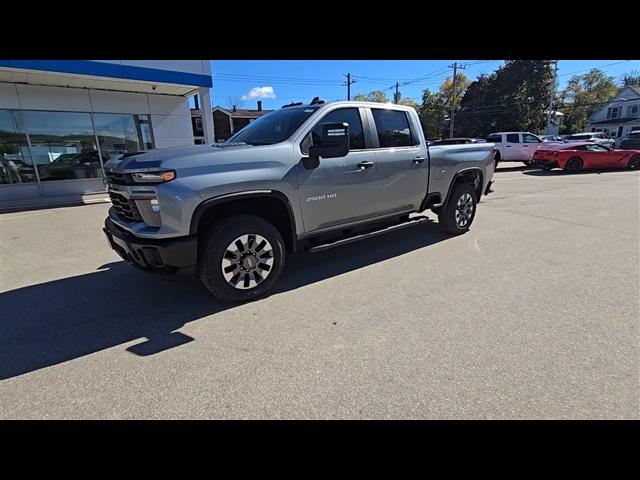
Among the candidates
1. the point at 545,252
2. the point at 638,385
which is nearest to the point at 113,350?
the point at 638,385

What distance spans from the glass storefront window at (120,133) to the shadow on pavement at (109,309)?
10.1m

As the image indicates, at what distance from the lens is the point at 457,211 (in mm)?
5918

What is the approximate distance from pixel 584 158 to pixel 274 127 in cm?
1768

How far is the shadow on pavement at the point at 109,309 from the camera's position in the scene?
296 cm

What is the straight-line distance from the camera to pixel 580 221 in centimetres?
702

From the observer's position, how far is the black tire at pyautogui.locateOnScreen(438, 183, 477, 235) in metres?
5.82

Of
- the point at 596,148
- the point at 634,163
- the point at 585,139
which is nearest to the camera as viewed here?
the point at 596,148

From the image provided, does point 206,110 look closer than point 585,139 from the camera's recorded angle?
Yes

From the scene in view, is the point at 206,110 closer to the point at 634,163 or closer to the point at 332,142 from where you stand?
the point at 332,142

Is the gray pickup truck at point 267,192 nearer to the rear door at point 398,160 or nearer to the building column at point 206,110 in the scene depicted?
the rear door at point 398,160

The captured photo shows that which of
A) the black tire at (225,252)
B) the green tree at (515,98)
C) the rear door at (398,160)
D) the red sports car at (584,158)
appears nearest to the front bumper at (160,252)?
the black tire at (225,252)

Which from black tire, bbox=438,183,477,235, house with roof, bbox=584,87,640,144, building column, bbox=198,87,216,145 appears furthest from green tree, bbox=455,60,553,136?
black tire, bbox=438,183,477,235

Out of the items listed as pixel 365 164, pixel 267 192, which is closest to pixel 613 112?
pixel 365 164
